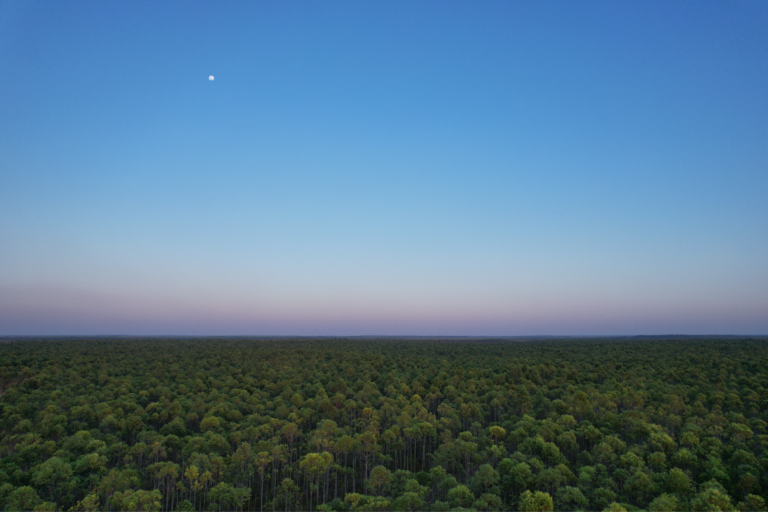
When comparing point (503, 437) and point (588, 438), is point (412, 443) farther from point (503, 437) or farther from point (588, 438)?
point (588, 438)

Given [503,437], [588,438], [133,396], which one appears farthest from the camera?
[133,396]

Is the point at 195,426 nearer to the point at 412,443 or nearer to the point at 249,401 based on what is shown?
the point at 249,401

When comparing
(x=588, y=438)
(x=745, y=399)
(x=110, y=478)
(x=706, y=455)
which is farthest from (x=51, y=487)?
(x=745, y=399)

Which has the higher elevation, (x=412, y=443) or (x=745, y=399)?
(x=745, y=399)

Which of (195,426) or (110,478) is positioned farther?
(195,426)

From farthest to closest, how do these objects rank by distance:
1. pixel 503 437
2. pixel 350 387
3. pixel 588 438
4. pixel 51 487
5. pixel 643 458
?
pixel 350 387
pixel 503 437
pixel 588 438
pixel 643 458
pixel 51 487

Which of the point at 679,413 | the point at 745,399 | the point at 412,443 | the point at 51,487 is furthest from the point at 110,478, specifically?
the point at 745,399
